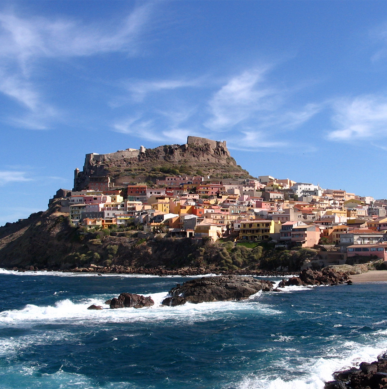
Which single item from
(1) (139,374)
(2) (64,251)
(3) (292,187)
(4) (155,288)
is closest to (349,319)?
(1) (139,374)

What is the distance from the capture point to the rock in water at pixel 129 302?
37.6m

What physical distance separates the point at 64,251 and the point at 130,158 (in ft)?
169

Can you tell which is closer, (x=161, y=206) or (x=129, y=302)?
(x=129, y=302)

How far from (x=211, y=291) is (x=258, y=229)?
33217mm

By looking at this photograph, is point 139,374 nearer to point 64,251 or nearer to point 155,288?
point 155,288

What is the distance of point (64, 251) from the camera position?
83062 mm

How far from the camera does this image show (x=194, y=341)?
2631 cm

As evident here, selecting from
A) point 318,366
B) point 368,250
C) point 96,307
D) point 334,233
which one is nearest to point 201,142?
point 334,233

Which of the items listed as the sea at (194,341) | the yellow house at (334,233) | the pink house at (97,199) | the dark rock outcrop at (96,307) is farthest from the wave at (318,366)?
the pink house at (97,199)

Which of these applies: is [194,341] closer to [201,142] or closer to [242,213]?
[242,213]

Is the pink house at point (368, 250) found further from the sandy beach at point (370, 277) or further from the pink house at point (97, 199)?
the pink house at point (97, 199)

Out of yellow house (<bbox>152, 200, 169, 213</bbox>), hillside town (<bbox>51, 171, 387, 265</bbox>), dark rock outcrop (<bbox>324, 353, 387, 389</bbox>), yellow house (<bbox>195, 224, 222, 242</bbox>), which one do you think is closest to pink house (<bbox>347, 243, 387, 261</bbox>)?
hillside town (<bbox>51, 171, 387, 265</bbox>)

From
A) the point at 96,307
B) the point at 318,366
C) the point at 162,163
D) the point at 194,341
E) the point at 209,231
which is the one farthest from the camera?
the point at 162,163

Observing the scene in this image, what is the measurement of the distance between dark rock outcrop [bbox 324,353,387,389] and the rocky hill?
97.7 metres
